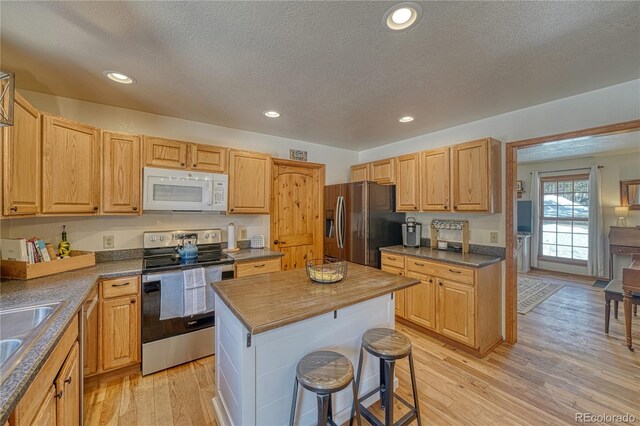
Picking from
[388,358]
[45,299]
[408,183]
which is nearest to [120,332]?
[45,299]

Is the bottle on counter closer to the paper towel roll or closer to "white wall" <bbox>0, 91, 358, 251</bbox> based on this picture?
"white wall" <bbox>0, 91, 358, 251</bbox>

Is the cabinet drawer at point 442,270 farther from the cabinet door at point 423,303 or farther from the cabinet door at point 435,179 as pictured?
the cabinet door at point 435,179

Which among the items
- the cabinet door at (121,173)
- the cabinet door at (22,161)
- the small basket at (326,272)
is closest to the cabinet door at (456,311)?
the small basket at (326,272)

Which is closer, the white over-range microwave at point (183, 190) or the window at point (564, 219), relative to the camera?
the white over-range microwave at point (183, 190)

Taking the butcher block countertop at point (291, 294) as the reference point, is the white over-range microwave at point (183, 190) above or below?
above

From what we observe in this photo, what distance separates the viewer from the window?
5.31 m

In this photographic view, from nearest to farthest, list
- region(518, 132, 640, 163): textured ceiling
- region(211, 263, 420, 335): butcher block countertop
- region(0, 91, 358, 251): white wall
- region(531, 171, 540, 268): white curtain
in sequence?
region(211, 263, 420, 335): butcher block countertop → region(0, 91, 358, 251): white wall → region(518, 132, 640, 163): textured ceiling → region(531, 171, 540, 268): white curtain

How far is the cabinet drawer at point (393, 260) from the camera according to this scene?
A: 124 inches

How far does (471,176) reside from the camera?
2.80 meters

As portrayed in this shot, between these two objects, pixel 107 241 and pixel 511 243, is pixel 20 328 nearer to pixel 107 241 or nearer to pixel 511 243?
pixel 107 241

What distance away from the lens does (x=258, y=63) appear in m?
1.83

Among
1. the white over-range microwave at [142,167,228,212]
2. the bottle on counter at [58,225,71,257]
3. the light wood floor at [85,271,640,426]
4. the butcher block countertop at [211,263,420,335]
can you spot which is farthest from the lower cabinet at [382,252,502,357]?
the bottle on counter at [58,225,71,257]

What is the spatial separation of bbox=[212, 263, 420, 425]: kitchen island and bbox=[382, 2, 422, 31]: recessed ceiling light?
1.57 metres

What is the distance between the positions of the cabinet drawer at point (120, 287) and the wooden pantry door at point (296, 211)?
174 centimetres
